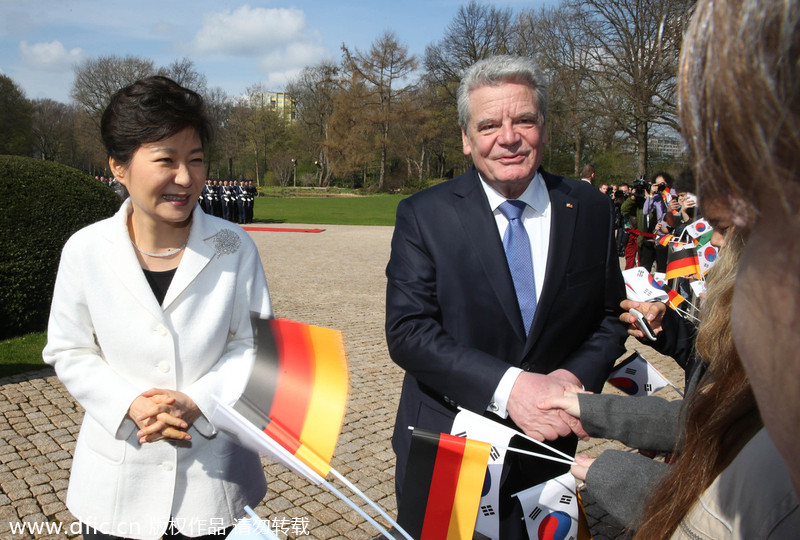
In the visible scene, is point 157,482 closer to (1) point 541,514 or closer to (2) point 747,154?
(1) point 541,514

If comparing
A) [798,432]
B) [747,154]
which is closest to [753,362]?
[798,432]

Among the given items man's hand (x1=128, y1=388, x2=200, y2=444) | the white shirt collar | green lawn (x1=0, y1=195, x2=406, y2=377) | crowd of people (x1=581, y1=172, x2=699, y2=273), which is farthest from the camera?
crowd of people (x1=581, y1=172, x2=699, y2=273)

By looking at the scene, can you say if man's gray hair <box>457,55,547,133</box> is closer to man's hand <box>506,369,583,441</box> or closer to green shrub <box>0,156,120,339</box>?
man's hand <box>506,369,583,441</box>

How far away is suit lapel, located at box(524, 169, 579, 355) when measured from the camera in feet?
6.92

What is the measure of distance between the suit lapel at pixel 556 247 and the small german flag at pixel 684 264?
164 centimetres

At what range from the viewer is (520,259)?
222 cm

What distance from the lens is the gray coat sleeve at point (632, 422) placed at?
172 cm

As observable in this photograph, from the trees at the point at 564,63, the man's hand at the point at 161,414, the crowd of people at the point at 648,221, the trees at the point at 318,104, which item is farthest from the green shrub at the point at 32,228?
the trees at the point at 318,104

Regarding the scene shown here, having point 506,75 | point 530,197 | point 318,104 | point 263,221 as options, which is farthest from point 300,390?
point 318,104

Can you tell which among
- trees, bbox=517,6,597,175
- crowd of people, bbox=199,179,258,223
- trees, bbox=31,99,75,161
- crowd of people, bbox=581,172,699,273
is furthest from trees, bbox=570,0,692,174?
trees, bbox=31,99,75,161

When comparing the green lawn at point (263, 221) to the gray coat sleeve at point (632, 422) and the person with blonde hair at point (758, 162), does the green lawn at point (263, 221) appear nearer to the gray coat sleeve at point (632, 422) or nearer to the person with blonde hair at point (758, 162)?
the gray coat sleeve at point (632, 422)

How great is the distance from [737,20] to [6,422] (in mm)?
5633

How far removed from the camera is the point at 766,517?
35.1 inches

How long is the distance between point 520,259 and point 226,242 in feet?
3.57
